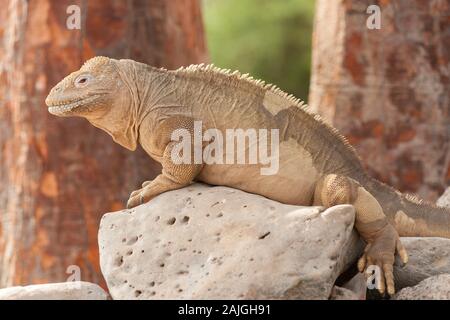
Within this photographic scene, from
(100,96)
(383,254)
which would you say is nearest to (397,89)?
(383,254)

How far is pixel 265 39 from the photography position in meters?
16.8

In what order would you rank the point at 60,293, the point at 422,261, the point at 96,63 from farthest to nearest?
the point at 422,261 → the point at 96,63 → the point at 60,293

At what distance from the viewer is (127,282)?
14.3 feet

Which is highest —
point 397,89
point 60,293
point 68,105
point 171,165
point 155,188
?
point 68,105

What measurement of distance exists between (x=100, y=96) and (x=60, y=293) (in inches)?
40.4

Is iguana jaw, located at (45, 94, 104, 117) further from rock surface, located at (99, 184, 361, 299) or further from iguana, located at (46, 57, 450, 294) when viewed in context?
rock surface, located at (99, 184, 361, 299)

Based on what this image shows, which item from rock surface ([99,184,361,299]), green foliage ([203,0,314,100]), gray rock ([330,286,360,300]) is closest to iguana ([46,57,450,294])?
rock surface ([99,184,361,299])

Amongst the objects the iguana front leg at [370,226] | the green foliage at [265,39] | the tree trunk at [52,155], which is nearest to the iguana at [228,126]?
the iguana front leg at [370,226]

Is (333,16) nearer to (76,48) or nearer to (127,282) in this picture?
(76,48)

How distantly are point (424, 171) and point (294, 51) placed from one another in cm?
932

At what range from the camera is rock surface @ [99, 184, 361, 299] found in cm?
414

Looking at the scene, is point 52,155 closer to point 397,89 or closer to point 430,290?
point 397,89

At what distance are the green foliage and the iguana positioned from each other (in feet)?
37.6

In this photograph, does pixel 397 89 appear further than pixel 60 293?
Yes
